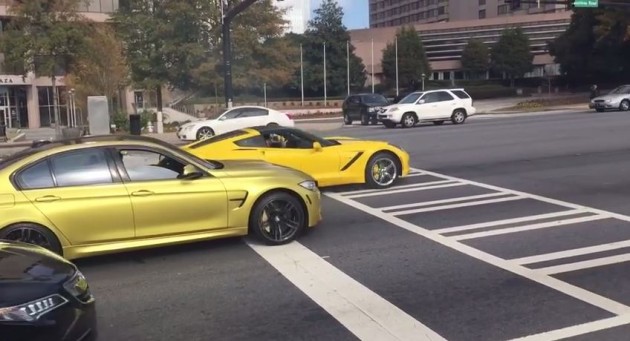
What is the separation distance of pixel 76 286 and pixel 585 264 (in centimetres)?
484

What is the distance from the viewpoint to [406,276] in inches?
243

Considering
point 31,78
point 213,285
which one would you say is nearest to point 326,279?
point 213,285

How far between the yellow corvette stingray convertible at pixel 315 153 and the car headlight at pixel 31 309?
676cm

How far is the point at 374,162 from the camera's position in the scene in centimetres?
1113

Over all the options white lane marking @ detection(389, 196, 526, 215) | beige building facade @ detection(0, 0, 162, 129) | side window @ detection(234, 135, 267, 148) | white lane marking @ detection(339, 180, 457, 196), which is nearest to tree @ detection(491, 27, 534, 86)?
beige building facade @ detection(0, 0, 162, 129)

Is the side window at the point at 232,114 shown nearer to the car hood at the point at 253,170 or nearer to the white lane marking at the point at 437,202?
the white lane marking at the point at 437,202

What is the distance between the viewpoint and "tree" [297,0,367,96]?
285 feet

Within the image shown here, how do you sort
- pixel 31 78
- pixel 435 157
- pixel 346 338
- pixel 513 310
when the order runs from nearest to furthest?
pixel 346 338
pixel 513 310
pixel 435 157
pixel 31 78

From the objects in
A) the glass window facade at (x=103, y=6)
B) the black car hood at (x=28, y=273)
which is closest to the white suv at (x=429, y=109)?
the black car hood at (x=28, y=273)

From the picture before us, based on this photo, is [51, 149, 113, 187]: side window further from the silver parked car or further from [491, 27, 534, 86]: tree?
[491, 27, 534, 86]: tree

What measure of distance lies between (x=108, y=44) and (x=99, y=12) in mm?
16855

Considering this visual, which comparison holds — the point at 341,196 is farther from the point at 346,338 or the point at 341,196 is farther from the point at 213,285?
the point at 346,338

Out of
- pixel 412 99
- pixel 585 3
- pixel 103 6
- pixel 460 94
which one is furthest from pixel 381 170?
pixel 103 6

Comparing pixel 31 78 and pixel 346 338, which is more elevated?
pixel 31 78
